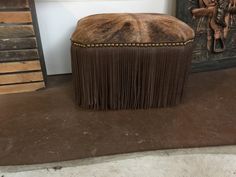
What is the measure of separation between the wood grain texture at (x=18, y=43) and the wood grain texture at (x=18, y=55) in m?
0.02

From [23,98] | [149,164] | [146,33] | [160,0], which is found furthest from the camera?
[160,0]

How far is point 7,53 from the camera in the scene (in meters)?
1.47

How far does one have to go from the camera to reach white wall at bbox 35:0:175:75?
5.38ft

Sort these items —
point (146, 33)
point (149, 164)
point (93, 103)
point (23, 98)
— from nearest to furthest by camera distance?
point (149, 164), point (146, 33), point (93, 103), point (23, 98)

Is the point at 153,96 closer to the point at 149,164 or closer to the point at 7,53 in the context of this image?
the point at 149,164

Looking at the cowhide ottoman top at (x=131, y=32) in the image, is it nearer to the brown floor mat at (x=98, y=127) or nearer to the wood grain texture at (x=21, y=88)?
the brown floor mat at (x=98, y=127)

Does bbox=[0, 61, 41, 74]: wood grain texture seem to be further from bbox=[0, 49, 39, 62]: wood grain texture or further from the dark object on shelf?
the dark object on shelf

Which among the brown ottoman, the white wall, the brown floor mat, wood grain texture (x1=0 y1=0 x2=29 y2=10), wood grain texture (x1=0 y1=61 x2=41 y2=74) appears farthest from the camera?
the white wall

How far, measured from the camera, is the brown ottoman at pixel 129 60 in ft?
4.05

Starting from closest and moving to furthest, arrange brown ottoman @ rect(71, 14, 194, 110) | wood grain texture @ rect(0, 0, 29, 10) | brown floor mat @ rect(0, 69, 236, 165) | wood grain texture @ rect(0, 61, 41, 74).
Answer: brown floor mat @ rect(0, 69, 236, 165) → brown ottoman @ rect(71, 14, 194, 110) → wood grain texture @ rect(0, 0, 29, 10) → wood grain texture @ rect(0, 61, 41, 74)

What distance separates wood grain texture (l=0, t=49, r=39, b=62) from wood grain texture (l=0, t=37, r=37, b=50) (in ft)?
0.08

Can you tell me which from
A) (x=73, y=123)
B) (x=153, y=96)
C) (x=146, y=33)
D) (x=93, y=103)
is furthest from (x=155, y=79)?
(x=73, y=123)

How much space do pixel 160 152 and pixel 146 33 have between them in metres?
0.58

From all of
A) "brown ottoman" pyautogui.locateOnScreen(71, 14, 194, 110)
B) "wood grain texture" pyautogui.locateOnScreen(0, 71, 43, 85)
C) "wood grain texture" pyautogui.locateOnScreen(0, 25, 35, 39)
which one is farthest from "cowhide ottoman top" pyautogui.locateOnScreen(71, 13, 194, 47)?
"wood grain texture" pyautogui.locateOnScreen(0, 71, 43, 85)
